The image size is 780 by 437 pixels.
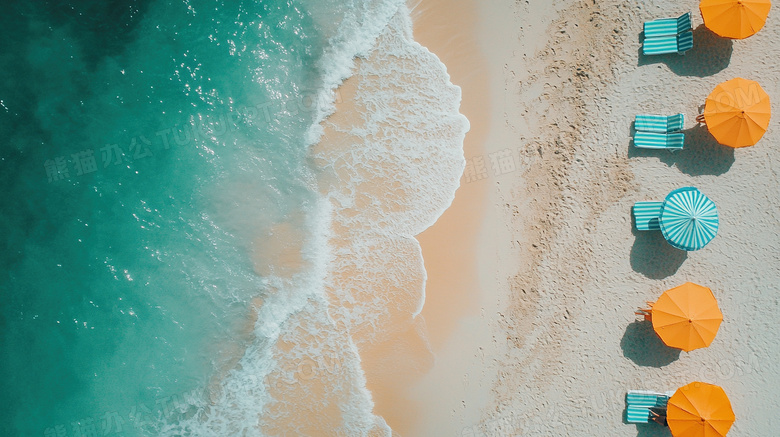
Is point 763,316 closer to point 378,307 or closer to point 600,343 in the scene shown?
point 600,343

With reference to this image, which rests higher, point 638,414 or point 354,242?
point 354,242

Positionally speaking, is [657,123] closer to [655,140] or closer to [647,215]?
[655,140]

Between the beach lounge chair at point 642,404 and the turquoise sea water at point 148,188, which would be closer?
the beach lounge chair at point 642,404

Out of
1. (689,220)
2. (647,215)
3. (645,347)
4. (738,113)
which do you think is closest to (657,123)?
(738,113)

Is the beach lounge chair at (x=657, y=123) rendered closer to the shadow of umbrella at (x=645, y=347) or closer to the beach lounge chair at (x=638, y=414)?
the shadow of umbrella at (x=645, y=347)

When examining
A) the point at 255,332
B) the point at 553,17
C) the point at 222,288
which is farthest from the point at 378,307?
the point at 553,17

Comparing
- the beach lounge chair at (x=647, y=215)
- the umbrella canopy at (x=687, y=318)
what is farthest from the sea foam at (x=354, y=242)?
the umbrella canopy at (x=687, y=318)
